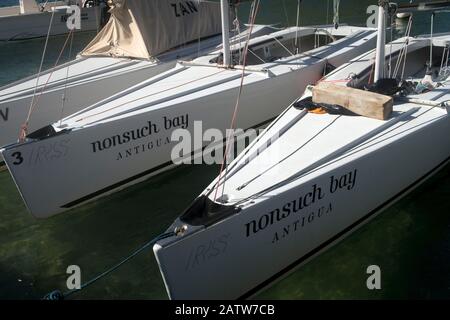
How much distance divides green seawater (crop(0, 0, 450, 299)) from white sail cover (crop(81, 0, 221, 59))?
3210 mm

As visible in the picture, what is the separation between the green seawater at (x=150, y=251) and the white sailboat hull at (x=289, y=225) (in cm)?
34

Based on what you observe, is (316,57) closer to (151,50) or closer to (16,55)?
(151,50)

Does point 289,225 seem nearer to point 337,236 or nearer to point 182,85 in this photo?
point 337,236

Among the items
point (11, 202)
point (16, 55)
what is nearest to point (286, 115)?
point (11, 202)

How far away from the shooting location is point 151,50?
10.2 m

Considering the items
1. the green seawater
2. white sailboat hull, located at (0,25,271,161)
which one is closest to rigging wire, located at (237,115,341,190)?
the green seawater

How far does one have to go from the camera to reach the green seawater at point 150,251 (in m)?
5.76

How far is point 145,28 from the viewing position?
10.1 metres

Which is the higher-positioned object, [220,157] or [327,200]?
[327,200]

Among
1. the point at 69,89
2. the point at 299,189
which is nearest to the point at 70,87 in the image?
the point at 69,89

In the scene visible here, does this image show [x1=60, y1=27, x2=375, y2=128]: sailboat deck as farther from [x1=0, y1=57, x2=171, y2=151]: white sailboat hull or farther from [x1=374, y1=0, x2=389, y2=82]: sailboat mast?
[x1=374, y1=0, x2=389, y2=82]: sailboat mast

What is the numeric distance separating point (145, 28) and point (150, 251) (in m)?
5.37

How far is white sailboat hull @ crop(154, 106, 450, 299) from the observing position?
468 centimetres
